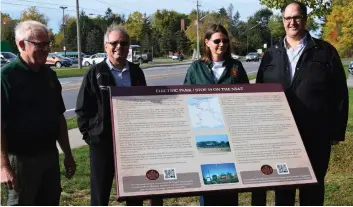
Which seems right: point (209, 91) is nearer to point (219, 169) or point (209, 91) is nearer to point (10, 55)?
point (219, 169)

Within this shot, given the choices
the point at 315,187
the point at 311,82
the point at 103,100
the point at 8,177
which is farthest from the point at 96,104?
the point at 315,187

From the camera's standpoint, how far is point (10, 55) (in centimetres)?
3647

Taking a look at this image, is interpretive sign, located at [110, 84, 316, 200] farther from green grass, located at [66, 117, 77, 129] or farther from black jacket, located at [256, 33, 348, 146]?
green grass, located at [66, 117, 77, 129]

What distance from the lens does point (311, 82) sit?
4.23 metres

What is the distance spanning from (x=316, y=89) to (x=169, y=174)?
1521mm

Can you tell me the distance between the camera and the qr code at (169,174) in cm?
356

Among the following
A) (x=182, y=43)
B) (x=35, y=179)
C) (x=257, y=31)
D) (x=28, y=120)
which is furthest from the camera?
(x=257, y=31)

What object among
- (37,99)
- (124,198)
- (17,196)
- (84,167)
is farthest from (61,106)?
(84,167)

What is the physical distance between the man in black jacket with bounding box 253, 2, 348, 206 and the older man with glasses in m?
1.91

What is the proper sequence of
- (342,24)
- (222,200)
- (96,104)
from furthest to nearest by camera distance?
(342,24), (222,200), (96,104)

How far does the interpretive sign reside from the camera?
11.7 ft

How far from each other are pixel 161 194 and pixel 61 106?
117 cm

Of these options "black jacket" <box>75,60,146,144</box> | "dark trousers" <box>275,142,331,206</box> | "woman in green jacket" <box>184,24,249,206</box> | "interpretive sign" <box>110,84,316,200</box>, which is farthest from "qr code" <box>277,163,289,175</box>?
"black jacket" <box>75,60,146,144</box>

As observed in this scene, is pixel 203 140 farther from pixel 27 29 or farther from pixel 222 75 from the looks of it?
pixel 27 29
